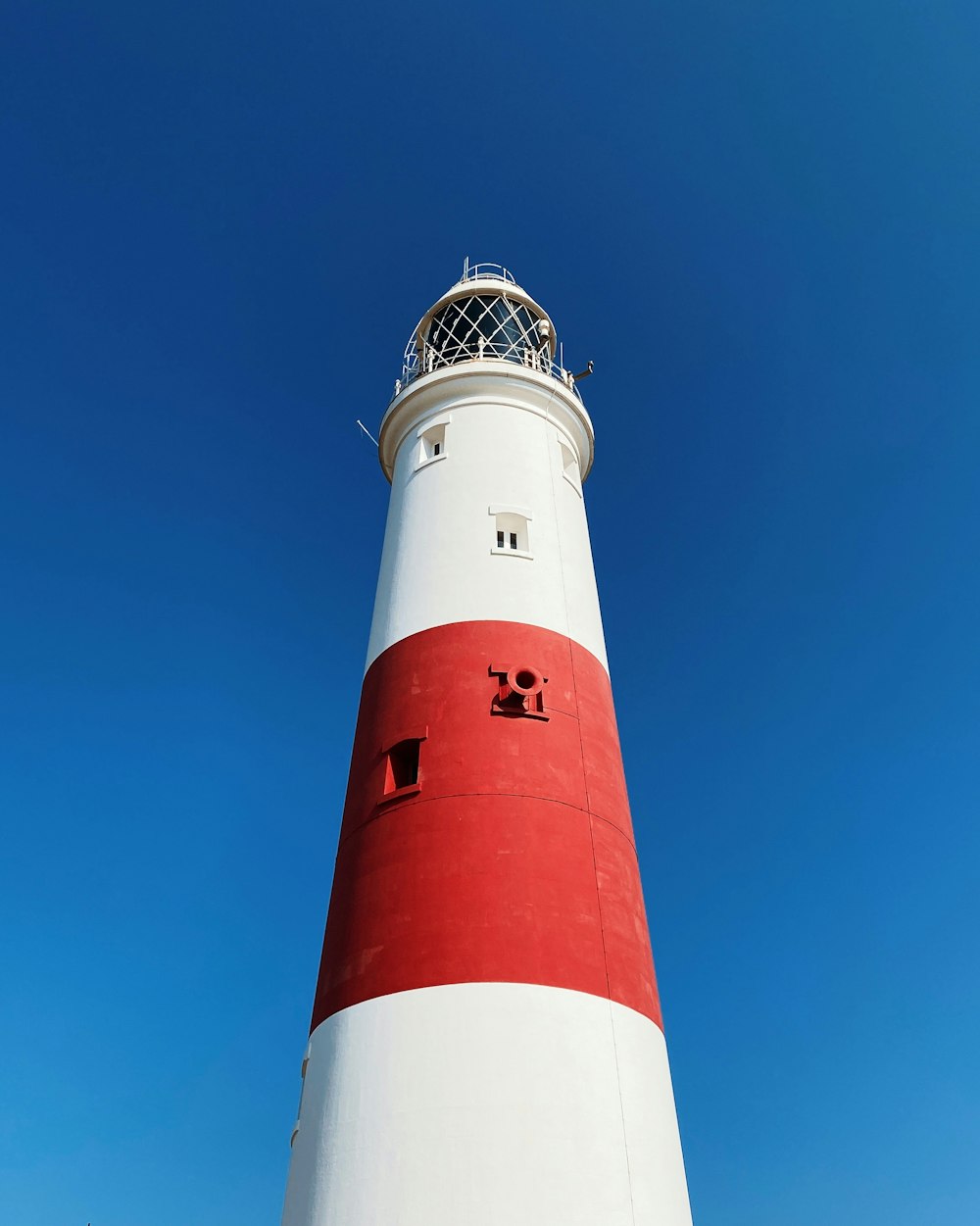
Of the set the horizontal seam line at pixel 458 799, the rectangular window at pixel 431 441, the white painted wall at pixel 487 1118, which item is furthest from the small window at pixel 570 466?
the white painted wall at pixel 487 1118

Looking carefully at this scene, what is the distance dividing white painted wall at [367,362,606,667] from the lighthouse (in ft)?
0.18

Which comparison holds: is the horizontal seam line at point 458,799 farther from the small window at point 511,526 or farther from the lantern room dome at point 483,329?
the lantern room dome at point 483,329

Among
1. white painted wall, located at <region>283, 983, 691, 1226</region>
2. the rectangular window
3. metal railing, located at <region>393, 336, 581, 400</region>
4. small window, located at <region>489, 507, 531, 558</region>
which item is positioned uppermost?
metal railing, located at <region>393, 336, 581, 400</region>

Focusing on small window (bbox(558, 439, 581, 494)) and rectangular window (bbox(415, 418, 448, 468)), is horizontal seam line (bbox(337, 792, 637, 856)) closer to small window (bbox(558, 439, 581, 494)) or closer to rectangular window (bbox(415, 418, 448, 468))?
small window (bbox(558, 439, 581, 494))

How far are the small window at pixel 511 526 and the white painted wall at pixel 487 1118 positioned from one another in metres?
7.55

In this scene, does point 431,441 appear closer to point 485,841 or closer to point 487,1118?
point 485,841

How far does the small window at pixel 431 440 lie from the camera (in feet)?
57.6

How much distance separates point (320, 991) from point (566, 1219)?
4.35 m

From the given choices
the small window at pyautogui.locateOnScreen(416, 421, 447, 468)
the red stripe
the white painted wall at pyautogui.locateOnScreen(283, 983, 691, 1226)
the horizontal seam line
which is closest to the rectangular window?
the small window at pyautogui.locateOnScreen(416, 421, 447, 468)

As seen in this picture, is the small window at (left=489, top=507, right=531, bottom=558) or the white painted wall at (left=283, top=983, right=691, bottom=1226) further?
the small window at (left=489, top=507, right=531, bottom=558)

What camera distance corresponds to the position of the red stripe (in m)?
10.9

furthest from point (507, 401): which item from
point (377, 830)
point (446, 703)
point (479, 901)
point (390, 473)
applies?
point (479, 901)

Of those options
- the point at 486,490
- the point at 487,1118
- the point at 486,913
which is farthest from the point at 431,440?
the point at 487,1118

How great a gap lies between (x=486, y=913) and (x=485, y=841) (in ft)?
3.20
